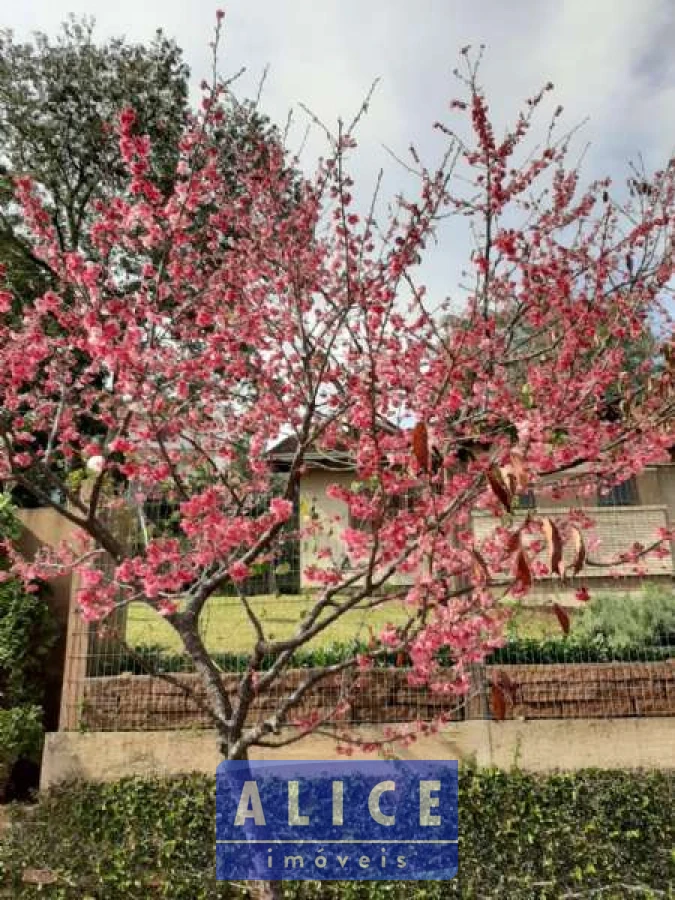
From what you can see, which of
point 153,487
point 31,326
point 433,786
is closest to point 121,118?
point 31,326

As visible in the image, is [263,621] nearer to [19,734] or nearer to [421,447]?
[19,734]

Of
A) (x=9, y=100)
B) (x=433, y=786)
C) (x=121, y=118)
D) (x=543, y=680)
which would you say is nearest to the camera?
(x=121, y=118)

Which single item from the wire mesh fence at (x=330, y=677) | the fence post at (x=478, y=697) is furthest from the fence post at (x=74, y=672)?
the fence post at (x=478, y=697)

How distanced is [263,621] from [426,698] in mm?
2319

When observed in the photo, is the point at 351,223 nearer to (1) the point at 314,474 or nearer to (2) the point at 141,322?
(2) the point at 141,322

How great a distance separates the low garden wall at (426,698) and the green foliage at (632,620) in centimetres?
41

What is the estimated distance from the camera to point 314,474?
14.4 m

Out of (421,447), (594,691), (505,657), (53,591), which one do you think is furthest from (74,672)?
(421,447)

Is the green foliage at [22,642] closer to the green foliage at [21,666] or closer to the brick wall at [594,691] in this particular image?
the green foliage at [21,666]

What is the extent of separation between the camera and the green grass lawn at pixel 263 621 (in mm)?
5973

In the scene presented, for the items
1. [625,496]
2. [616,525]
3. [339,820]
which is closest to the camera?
[339,820]

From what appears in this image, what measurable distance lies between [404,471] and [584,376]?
6.33 ft

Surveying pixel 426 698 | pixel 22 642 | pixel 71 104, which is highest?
pixel 71 104

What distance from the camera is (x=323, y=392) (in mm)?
4816
